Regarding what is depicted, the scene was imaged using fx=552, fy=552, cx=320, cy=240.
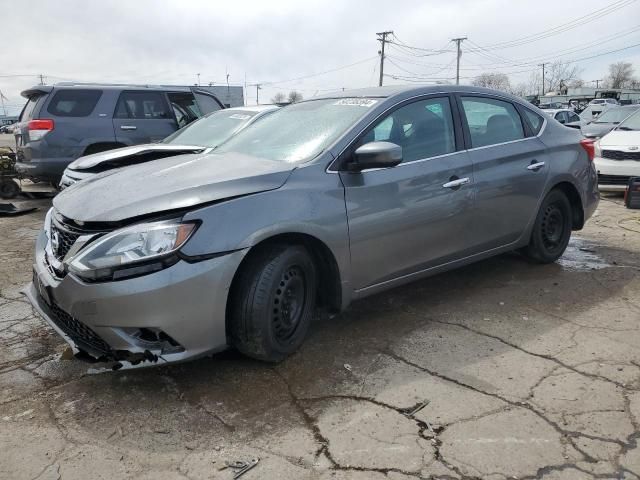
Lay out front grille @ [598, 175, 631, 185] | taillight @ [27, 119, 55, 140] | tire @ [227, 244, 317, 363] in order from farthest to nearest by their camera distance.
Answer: front grille @ [598, 175, 631, 185], taillight @ [27, 119, 55, 140], tire @ [227, 244, 317, 363]

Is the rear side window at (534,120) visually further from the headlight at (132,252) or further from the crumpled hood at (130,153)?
the headlight at (132,252)

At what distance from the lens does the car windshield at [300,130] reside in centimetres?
355

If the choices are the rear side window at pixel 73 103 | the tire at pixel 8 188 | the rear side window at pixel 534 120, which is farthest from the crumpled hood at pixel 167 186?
the tire at pixel 8 188

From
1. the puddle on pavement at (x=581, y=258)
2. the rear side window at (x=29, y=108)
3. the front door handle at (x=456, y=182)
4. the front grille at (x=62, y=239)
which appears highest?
the rear side window at (x=29, y=108)

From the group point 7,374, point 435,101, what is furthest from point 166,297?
point 435,101

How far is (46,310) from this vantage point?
3074 mm

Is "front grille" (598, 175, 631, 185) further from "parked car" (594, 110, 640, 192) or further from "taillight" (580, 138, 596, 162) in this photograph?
"taillight" (580, 138, 596, 162)

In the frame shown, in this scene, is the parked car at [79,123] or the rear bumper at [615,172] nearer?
the parked car at [79,123]

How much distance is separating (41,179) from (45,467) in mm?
6999

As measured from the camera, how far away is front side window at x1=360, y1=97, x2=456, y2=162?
3768 millimetres

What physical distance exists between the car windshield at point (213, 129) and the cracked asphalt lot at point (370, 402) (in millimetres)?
3329

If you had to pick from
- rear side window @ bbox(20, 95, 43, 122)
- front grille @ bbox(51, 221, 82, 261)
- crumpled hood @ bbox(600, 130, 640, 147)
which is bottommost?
front grille @ bbox(51, 221, 82, 261)

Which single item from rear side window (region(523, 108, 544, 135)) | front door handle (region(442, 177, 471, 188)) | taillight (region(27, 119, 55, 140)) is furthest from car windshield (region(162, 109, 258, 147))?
front door handle (region(442, 177, 471, 188))

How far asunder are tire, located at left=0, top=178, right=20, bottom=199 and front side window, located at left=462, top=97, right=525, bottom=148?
8533 mm
